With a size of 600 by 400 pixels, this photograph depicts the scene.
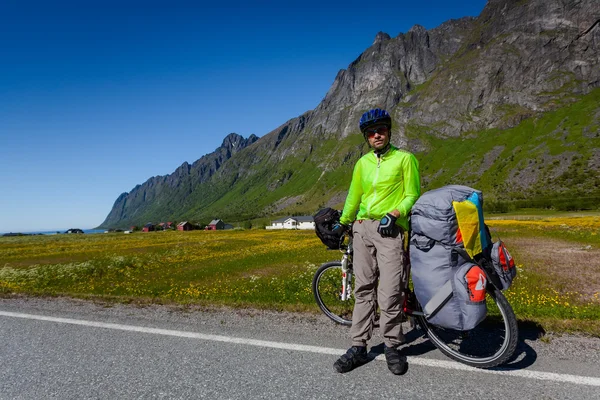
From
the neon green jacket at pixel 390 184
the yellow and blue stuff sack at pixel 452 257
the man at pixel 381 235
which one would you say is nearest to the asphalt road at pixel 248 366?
the man at pixel 381 235

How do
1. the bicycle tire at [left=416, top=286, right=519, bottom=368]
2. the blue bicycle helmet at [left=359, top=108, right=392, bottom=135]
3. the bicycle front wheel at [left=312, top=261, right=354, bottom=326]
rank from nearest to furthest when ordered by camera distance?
the bicycle tire at [left=416, top=286, right=519, bottom=368], the blue bicycle helmet at [left=359, top=108, right=392, bottom=135], the bicycle front wheel at [left=312, top=261, right=354, bottom=326]

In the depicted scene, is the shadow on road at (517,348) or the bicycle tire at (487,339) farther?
the shadow on road at (517,348)

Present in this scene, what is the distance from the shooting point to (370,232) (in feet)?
16.9

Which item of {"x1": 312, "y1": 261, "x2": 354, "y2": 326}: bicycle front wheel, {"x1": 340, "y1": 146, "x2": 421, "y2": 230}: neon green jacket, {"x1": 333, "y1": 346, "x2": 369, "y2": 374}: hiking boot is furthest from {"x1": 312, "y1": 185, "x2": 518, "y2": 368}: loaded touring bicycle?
{"x1": 312, "y1": 261, "x2": 354, "y2": 326}: bicycle front wheel

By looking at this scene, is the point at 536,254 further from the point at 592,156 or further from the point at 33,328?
the point at 592,156

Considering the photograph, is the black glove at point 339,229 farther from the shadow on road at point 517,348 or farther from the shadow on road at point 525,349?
the shadow on road at point 525,349

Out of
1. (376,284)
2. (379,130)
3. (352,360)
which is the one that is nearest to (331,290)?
(376,284)

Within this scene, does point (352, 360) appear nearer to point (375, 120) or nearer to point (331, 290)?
point (331, 290)

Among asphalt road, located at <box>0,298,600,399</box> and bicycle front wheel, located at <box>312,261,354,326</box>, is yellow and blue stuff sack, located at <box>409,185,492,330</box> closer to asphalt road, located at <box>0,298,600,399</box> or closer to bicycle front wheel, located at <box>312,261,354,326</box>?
asphalt road, located at <box>0,298,600,399</box>

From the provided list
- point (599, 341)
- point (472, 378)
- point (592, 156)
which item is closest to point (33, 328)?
point (472, 378)

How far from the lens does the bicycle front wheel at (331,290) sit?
6.72 m

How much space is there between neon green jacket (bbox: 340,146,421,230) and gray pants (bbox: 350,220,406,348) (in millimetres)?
261

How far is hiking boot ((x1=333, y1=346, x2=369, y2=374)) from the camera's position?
14.4ft

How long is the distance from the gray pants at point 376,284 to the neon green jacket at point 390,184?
0.86 ft
